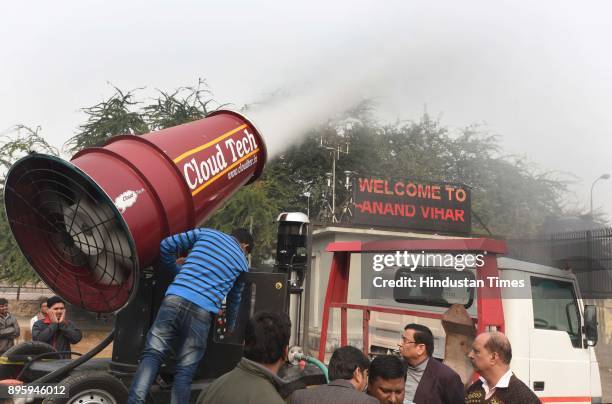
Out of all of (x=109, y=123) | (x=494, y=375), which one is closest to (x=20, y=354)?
(x=494, y=375)

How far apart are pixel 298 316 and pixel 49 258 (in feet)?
7.15

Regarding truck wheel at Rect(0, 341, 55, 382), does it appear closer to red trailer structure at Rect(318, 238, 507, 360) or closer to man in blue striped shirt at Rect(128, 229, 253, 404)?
man in blue striped shirt at Rect(128, 229, 253, 404)

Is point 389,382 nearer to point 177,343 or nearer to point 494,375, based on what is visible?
point 494,375

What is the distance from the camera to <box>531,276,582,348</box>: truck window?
16.8 ft

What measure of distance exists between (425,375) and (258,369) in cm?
158

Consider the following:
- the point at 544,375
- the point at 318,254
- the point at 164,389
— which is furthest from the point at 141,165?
the point at 318,254

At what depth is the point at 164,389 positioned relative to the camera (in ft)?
12.7

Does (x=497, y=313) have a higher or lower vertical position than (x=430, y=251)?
lower

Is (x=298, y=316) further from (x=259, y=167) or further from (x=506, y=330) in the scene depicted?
(x=506, y=330)

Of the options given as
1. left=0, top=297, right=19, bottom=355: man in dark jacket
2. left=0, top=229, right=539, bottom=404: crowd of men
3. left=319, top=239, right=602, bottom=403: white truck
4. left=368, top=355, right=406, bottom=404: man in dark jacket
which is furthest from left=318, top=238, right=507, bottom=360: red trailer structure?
left=0, top=297, right=19, bottom=355: man in dark jacket

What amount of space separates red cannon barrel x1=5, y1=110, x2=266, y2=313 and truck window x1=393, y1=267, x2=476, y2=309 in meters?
2.32

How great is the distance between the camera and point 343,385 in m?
2.48

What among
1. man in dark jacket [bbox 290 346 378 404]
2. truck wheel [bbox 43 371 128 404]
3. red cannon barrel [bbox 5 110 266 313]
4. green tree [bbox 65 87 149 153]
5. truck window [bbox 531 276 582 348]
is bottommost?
truck wheel [bbox 43 371 128 404]

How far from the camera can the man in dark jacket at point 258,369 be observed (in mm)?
2291
